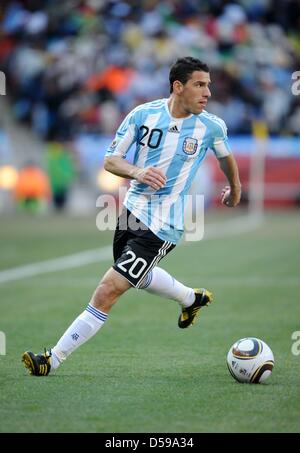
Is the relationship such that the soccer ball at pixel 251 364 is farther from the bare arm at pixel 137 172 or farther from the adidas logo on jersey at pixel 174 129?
the adidas logo on jersey at pixel 174 129

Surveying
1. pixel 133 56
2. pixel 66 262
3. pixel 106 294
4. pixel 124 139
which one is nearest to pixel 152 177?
pixel 124 139

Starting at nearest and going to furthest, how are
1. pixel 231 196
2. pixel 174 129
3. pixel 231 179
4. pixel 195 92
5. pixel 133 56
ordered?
pixel 195 92
pixel 174 129
pixel 231 179
pixel 231 196
pixel 133 56

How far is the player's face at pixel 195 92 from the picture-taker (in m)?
7.56

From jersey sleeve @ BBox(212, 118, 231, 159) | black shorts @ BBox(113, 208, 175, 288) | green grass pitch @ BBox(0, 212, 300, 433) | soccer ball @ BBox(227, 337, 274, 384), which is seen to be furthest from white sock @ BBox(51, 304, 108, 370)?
jersey sleeve @ BBox(212, 118, 231, 159)

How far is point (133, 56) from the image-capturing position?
1112 inches

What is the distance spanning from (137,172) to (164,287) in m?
1.23

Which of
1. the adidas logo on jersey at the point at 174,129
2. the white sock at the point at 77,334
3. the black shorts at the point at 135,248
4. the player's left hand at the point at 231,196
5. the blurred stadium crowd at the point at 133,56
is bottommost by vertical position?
the white sock at the point at 77,334

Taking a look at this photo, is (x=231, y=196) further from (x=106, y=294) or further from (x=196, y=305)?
(x=106, y=294)

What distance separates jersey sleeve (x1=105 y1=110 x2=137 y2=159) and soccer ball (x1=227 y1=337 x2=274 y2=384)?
5.55ft

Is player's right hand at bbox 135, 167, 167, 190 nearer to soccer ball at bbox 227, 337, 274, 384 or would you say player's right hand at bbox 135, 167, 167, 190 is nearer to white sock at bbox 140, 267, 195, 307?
white sock at bbox 140, 267, 195, 307

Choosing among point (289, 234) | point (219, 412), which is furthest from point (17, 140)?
A: point (219, 412)

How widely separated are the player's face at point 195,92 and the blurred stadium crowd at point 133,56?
18932 mm

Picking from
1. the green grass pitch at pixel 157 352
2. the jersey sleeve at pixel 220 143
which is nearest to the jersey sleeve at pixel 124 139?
the jersey sleeve at pixel 220 143

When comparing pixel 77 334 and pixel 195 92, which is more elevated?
pixel 195 92
